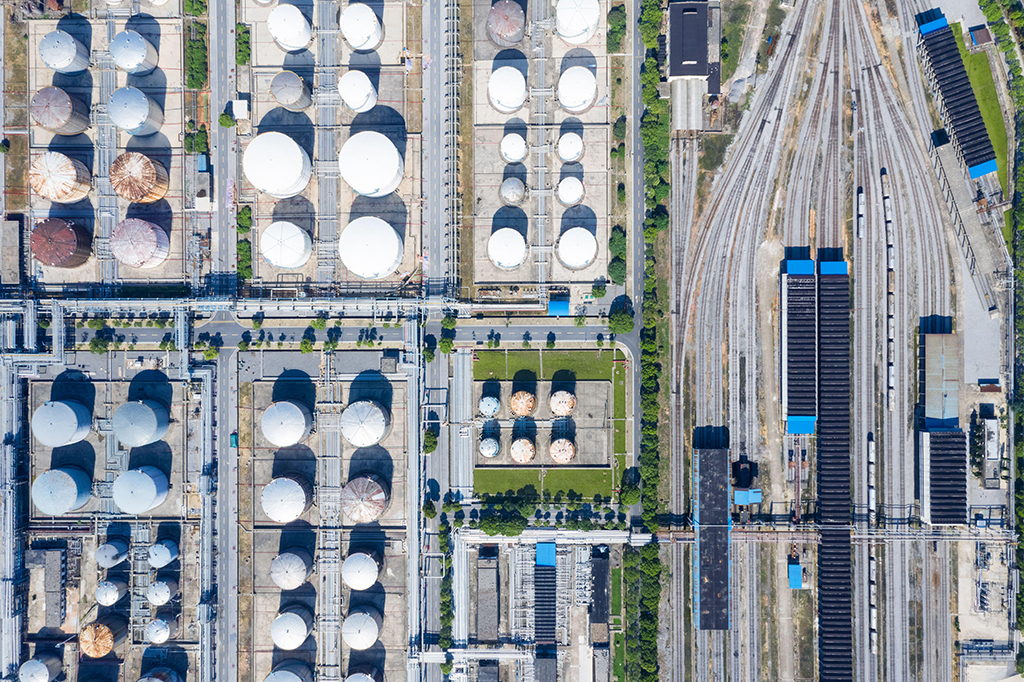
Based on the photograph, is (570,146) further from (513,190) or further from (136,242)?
(136,242)

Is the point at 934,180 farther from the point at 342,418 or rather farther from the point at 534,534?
the point at 342,418

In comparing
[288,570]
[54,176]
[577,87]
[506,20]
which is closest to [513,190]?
[577,87]

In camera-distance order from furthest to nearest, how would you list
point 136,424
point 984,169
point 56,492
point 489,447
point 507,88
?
1. point 984,169
2. point 489,447
3. point 507,88
4. point 56,492
5. point 136,424

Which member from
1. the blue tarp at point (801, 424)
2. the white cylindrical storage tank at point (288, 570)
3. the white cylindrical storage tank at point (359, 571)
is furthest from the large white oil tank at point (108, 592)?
the blue tarp at point (801, 424)

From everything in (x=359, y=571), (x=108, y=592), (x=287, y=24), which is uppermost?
(x=287, y=24)

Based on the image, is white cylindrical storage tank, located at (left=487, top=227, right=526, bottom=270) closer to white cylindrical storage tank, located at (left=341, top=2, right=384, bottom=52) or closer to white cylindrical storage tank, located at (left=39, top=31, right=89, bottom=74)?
white cylindrical storage tank, located at (left=341, top=2, right=384, bottom=52)

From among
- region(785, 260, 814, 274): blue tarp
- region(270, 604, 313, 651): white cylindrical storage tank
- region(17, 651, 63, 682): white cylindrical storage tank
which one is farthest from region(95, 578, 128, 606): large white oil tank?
region(785, 260, 814, 274): blue tarp

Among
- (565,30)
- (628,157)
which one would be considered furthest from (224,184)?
(628,157)

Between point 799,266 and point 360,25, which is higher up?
point 360,25
